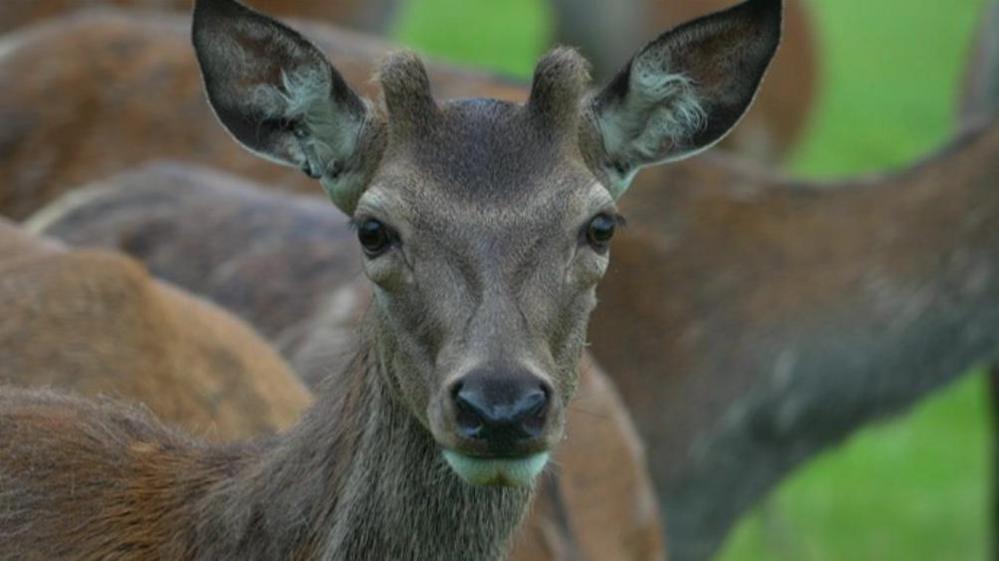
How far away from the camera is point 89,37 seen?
9.23 meters

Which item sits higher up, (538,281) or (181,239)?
(538,281)

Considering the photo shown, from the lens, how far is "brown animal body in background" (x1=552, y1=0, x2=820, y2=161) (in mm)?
14641

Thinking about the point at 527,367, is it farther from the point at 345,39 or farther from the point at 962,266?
the point at 345,39

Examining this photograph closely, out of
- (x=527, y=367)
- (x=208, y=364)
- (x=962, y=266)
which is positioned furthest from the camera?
(x=962, y=266)

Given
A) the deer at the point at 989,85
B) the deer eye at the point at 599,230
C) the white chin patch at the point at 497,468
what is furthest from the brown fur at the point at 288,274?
the deer at the point at 989,85

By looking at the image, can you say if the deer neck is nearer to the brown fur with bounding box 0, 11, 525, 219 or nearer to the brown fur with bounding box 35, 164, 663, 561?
the brown fur with bounding box 35, 164, 663, 561

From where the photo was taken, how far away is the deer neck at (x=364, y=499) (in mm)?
4516

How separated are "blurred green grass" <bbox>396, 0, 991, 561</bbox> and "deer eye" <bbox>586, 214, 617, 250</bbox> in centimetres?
423

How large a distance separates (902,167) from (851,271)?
1.69 feet

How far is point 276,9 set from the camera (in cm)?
1269

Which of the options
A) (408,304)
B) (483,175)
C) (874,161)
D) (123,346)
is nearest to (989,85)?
(123,346)

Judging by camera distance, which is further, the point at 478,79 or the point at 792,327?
the point at 478,79

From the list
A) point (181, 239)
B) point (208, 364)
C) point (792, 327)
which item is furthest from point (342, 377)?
point (792, 327)

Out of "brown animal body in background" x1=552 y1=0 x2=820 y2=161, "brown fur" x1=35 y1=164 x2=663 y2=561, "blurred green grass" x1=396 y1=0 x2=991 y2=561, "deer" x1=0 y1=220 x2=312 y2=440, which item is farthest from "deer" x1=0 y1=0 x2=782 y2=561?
"brown animal body in background" x1=552 y1=0 x2=820 y2=161
